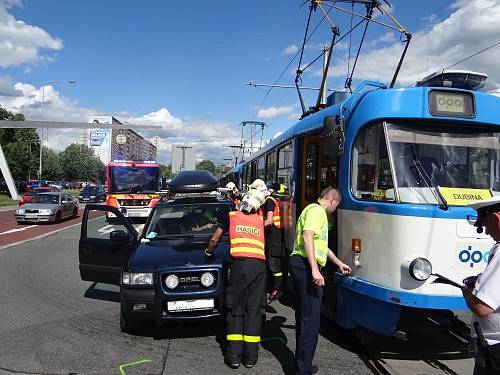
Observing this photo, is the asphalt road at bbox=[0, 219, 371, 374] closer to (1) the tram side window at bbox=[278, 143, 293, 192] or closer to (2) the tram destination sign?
(1) the tram side window at bbox=[278, 143, 293, 192]

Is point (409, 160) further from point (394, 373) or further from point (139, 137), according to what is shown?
point (139, 137)

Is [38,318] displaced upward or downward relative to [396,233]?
downward

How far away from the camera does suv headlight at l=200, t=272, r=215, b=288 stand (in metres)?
Answer: 5.67

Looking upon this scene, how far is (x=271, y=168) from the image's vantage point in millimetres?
10297

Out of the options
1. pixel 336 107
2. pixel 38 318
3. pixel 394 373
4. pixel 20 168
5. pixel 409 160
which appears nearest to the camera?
pixel 394 373

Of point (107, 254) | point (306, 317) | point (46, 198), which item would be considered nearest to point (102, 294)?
point (107, 254)

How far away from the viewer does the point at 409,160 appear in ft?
17.1

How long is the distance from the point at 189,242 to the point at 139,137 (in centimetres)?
12367

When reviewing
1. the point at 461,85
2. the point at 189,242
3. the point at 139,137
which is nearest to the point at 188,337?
the point at 189,242

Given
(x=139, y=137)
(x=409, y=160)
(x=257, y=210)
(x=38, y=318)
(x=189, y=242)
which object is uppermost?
(x=139, y=137)

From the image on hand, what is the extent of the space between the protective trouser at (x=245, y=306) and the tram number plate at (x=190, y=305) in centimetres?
53

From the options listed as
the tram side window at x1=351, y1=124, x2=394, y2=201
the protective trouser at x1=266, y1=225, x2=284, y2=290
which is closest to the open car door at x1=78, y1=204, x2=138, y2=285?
the protective trouser at x1=266, y1=225, x2=284, y2=290

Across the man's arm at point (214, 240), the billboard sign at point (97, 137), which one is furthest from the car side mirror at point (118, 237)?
the billboard sign at point (97, 137)

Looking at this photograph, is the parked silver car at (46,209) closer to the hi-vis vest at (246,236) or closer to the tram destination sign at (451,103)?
the hi-vis vest at (246,236)
